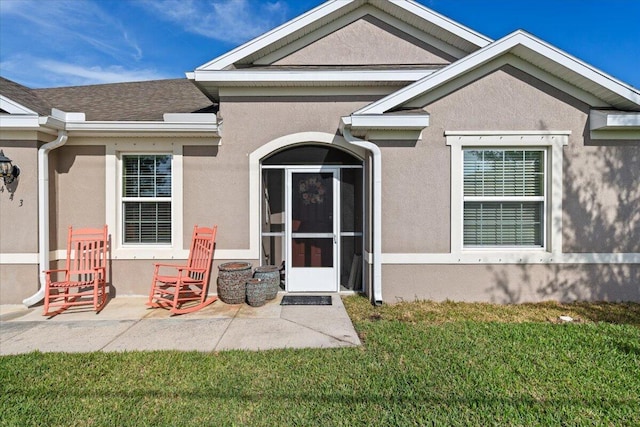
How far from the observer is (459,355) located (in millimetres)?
4293

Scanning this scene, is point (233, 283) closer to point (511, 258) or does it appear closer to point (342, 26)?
point (511, 258)

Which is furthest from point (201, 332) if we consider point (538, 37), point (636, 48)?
point (636, 48)

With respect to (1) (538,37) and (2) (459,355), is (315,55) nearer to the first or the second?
(1) (538,37)

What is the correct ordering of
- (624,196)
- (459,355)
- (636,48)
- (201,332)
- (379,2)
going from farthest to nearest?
(636,48) → (379,2) → (624,196) → (201,332) → (459,355)

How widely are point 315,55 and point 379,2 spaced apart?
1.73 m

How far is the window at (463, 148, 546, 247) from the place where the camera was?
648 cm

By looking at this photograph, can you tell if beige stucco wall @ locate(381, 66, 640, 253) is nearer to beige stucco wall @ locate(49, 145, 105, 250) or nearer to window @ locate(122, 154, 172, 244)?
window @ locate(122, 154, 172, 244)

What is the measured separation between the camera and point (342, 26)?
7641mm

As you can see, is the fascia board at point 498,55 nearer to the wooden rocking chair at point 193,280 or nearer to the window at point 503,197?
the window at point 503,197

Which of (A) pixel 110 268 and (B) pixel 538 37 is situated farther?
→ (A) pixel 110 268

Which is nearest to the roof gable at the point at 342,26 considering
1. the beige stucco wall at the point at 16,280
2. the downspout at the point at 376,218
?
the downspout at the point at 376,218

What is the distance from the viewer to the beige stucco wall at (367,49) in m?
7.65

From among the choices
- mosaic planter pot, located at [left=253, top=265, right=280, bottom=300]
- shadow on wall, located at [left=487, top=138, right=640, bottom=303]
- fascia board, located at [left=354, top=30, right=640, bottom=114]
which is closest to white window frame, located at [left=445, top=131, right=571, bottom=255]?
shadow on wall, located at [left=487, top=138, right=640, bottom=303]

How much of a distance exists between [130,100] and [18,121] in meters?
2.86
